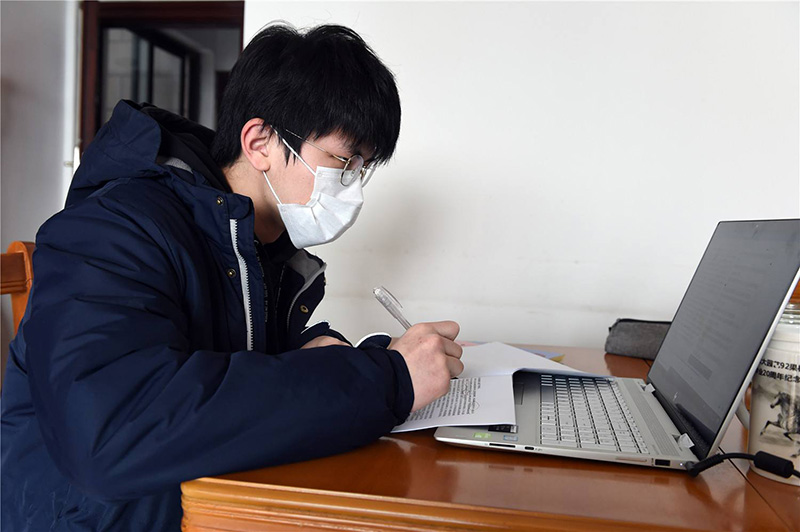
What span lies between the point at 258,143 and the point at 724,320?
69 cm

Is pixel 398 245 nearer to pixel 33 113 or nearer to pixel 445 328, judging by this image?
pixel 445 328

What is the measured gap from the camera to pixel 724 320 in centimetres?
78

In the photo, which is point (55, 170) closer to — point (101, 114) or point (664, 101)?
point (101, 114)

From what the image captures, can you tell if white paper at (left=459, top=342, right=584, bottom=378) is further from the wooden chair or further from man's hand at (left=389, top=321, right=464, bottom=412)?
the wooden chair

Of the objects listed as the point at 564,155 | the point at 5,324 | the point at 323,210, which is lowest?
the point at 5,324

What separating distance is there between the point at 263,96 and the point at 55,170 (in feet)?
7.78

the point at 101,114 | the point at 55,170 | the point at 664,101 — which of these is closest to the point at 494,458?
the point at 664,101

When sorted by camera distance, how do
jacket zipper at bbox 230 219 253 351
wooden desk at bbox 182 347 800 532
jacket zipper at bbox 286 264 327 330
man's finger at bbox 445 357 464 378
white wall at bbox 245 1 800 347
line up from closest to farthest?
wooden desk at bbox 182 347 800 532 → man's finger at bbox 445 357 464 378 → jacket zipper at bbox 230 219 253 351 → jacket zipper at bbox 286 264 327 330 → white wall at bbox 245 1 800 347

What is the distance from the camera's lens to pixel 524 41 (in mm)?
1775

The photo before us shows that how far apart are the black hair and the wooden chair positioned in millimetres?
449

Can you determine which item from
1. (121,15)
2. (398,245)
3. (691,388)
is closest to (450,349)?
(691,388)

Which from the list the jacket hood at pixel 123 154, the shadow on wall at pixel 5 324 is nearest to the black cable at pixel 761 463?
the jacket hood at pixel 123 154

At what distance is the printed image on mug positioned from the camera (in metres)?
0.64

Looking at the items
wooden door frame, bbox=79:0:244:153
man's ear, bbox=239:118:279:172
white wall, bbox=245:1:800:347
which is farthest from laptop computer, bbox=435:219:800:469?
wooden door frame, bbox=79:0:244:153
